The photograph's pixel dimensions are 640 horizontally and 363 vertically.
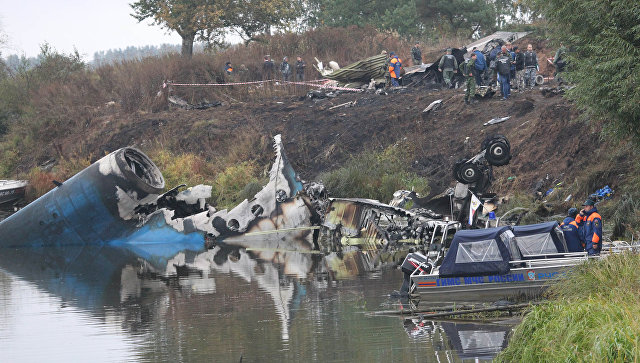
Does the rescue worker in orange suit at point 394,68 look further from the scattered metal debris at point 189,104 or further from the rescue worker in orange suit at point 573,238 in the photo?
the rescue worker in orange suit at point 573,238

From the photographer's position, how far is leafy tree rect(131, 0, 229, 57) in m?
57.0

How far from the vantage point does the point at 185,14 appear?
56.8m

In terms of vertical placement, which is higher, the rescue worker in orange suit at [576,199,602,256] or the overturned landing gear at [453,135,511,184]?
the overturned landing gear at [453,135,511,184]

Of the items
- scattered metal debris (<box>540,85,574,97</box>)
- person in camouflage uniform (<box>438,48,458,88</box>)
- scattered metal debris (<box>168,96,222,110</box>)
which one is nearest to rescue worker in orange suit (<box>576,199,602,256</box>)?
scattered metal debris (<box>540,85,574,97</box>)

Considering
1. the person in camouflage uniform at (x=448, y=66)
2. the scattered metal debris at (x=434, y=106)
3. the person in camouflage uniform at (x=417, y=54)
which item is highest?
the person in camouflage uniform at (x=417, y=54)

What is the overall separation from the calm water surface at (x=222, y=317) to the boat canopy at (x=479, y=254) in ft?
4.90

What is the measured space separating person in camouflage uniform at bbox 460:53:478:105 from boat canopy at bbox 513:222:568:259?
19.4m

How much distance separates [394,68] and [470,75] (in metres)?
7.95

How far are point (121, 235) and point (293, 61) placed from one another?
2439 centimetres

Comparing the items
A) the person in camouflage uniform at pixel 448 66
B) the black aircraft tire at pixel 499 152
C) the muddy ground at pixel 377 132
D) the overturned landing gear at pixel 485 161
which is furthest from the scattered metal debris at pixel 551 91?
the black aircraft tire at pixel 499 152

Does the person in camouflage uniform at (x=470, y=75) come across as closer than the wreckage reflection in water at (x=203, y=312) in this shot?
No

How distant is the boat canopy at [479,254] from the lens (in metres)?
15.6

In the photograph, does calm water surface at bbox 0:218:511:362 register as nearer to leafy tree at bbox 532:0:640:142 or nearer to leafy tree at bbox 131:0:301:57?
leafy tree at bbox 532:0:640:142

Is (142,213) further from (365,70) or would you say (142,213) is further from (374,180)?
(365,70)
